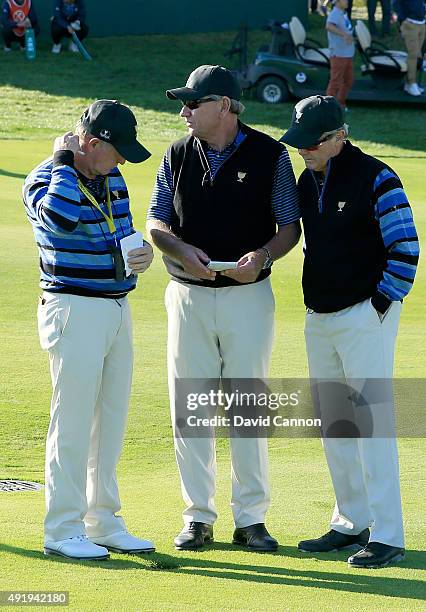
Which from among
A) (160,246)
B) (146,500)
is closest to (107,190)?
(160,246)

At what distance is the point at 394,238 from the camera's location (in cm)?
557

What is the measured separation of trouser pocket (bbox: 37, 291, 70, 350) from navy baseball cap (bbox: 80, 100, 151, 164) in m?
0.68

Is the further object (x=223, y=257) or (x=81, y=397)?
(x=223, y=257)

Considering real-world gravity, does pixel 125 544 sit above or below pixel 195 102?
below

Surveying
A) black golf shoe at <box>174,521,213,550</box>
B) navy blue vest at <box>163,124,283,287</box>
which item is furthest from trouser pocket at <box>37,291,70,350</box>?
black golf shoe at <box>174,521,213,550</box>

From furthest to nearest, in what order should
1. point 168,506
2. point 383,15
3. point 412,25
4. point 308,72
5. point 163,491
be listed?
point 383,15 → point 308,72 → point 412,25 → point 163,491 → point 168,506

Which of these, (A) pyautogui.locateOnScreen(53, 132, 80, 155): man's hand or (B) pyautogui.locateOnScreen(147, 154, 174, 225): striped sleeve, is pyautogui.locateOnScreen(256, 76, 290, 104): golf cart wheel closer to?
(B) pyautogui.locateOnScreen(147, 154, 174, 225): striped sleeve

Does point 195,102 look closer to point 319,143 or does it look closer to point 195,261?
point 319,143

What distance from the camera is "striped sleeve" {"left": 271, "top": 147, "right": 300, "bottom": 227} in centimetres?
586

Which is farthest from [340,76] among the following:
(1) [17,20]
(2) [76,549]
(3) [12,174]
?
(2) [76,549]

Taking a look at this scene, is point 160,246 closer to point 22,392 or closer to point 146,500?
point 146,500

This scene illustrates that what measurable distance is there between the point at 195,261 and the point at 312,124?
0.82m

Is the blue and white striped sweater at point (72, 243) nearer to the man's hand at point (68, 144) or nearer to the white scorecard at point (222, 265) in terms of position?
the man's hand at point (68, 144)

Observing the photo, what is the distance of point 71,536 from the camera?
552 centimetres
